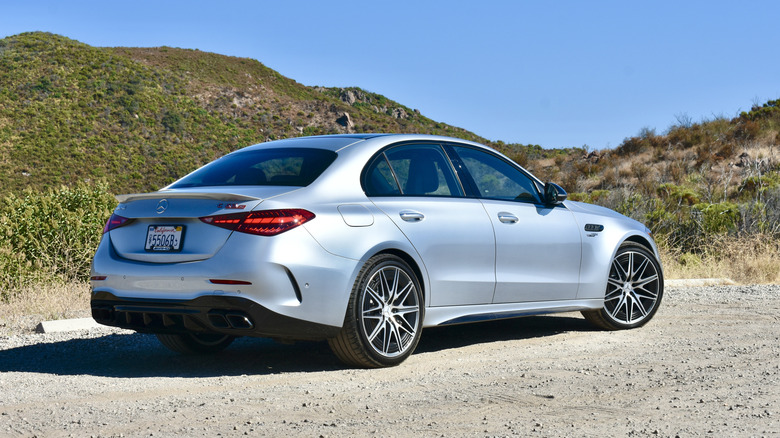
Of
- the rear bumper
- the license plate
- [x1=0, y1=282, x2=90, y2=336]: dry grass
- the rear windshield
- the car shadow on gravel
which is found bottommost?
[x1=0, y1=282, x2=90, y2=336]: dry grass

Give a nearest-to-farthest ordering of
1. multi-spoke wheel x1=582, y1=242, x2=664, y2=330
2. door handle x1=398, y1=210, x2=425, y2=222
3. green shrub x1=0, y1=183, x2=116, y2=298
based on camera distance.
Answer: door handle x1=398, y1=210, x2=425, y2=222
multi-spoke wheel x1=582, y1=242, x2=664, y2=330
green shrub x1=0, y1=183, x2=116, y2=298

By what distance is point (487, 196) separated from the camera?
698 cm

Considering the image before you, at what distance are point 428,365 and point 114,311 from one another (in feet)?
7.03

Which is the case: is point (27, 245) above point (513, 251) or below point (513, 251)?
below

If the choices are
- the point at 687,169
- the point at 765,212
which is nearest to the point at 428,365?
the point at 765,212

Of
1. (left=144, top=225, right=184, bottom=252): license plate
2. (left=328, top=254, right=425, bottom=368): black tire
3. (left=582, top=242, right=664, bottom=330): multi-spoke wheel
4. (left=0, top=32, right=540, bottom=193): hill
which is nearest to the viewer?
(left=144, top=225, right=184, bottom=252): license plate

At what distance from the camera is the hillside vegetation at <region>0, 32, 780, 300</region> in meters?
13.1

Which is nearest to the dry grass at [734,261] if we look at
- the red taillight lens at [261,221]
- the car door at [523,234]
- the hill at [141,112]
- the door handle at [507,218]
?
the car door at [523,234]

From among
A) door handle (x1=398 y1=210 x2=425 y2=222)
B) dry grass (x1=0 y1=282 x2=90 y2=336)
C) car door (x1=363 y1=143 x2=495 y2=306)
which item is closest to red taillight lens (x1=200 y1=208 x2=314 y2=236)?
car door (x1=363 y1=143 x2=495 y2=306)

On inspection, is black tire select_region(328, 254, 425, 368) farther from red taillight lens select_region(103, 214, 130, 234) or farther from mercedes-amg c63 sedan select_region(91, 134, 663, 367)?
red taillight lens select_region(103, 214, 130, 234)

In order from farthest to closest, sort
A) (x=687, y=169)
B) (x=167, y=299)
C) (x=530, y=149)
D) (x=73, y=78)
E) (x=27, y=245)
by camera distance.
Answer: (x=73, y=78) → (x=530, y=149) → (x=687, y=169) → (x=27, y=245) → (x=167, y=299)

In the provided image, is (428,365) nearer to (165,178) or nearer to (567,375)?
(567,375)

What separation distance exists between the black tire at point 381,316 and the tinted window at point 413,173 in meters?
0.58

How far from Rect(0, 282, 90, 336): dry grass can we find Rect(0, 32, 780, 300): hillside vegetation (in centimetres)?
114
